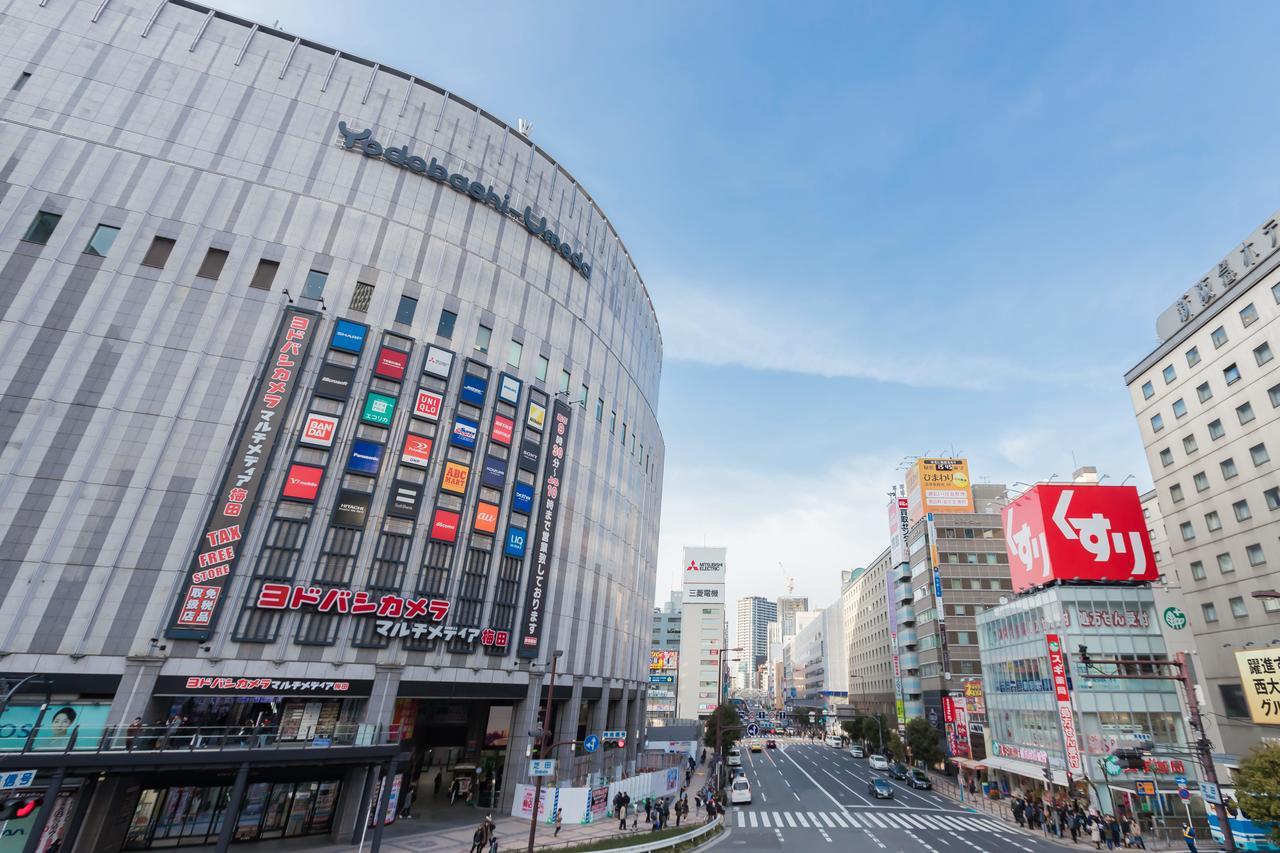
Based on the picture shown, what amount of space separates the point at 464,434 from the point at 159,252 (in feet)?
58.5

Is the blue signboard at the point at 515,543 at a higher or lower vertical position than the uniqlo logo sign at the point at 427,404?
lower

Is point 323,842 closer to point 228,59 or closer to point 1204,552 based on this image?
point 228,59

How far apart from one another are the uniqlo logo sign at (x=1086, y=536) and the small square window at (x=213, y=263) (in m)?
58.1

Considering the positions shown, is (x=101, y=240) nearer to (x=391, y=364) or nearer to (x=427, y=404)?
(x=391, y=364)

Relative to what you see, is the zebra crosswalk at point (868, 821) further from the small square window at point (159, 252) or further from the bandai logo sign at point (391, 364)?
the small square window at point (159, 252)

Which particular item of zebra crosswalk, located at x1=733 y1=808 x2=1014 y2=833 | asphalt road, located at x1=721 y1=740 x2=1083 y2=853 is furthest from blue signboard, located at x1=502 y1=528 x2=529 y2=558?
zebra crosswalk, located at x1=733 y1=808 x2=1014 y2=833

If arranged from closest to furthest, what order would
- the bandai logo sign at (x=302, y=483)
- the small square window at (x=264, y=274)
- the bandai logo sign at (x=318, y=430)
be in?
the bandai logo sign at (x=302, y=483), the bandai logo sign at (x=318, y=430), the small square window at (x=264, y=274)

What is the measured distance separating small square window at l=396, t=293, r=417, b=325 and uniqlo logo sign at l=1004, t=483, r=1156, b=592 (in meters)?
48.7

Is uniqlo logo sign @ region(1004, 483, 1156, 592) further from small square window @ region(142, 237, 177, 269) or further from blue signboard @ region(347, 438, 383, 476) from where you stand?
small square window @ region(142, 237, 177, 269)

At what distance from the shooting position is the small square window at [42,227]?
92.0ft

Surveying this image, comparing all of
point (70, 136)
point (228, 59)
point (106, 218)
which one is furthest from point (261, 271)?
point (228, 59)

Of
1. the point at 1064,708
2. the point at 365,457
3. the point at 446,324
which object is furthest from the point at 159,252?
the point at 1064,708

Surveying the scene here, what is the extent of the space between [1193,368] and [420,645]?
5572 centimetres

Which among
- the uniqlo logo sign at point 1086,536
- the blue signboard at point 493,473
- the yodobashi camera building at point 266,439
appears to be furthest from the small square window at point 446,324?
the uniqlo logo sign at point 1086,536
